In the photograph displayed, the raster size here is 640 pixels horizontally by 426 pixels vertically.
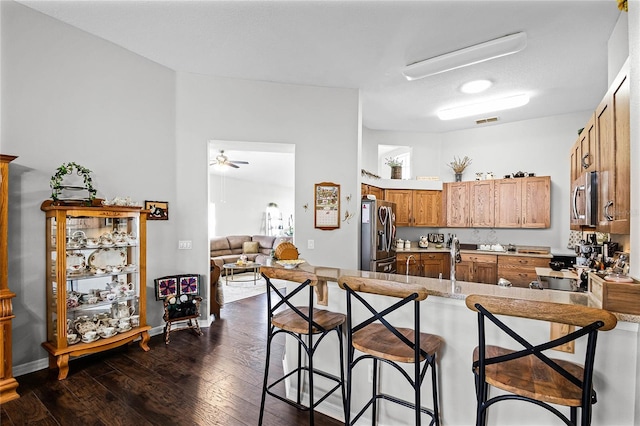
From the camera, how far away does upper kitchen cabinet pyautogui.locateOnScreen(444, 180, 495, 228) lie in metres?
5.79

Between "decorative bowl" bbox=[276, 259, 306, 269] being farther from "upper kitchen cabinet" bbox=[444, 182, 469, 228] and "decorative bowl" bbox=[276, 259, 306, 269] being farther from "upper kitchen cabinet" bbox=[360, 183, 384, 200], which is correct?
"upper kitchen cabinet" bbox=[444, 182, 469, 228]

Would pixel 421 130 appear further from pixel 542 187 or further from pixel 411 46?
pixel 411 46

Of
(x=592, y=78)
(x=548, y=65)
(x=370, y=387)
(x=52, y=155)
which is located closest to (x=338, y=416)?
(x=370, y=387)

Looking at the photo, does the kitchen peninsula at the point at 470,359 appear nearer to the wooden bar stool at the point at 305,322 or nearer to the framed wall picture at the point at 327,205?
the wooden bar stool at the point at 305,322

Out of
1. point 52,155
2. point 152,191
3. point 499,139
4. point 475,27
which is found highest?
point 475,27

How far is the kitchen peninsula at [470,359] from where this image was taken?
1381mm

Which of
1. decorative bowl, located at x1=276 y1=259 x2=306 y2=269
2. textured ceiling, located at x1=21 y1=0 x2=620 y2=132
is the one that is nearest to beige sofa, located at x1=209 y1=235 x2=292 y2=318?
textured ceiling, located at x1=21 y1=0 x2=620 y2=132

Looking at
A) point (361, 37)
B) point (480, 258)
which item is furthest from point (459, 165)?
point (361, 37)

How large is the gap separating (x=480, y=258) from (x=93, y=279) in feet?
18.4

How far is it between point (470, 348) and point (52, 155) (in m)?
3.88

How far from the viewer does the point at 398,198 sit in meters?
6.22

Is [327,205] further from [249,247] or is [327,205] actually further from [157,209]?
[249,247]

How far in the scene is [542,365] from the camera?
1.38m

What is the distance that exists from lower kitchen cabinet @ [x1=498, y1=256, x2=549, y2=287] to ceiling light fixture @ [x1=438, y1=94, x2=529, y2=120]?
2429mm
